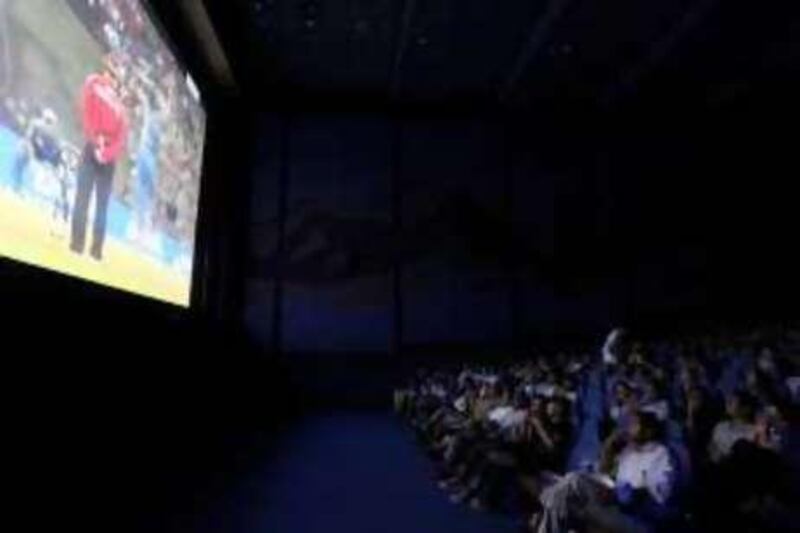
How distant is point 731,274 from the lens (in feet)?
44.0

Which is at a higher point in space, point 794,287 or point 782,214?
point 782,214

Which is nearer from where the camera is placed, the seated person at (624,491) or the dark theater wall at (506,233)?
the seated person at (624,491)

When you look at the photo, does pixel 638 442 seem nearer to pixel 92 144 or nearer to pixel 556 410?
pixel 556 410

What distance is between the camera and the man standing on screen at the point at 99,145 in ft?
16.2

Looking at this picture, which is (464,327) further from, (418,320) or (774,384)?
(774,384)

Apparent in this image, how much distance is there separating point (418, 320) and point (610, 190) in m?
3.85

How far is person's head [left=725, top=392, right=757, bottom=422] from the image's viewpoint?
14.8 feet

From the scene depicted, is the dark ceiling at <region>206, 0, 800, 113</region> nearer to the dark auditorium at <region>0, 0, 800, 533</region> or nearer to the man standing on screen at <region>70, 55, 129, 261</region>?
the dark auditorium at <region>0, 0, 800, 533</region>

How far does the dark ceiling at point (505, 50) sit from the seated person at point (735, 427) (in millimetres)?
6982

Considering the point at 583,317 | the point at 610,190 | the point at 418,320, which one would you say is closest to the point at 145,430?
the point at 418,320

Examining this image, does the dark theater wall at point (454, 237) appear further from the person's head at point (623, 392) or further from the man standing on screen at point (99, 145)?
the man standing on screen at point (99, 145)

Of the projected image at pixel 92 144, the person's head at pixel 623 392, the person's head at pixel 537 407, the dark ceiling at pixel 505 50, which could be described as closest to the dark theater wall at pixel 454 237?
the dark ceiling at pixel 505 50

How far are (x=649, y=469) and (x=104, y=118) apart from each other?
392 centimetres

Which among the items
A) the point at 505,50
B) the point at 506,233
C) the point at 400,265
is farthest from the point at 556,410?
the point at 506,233
